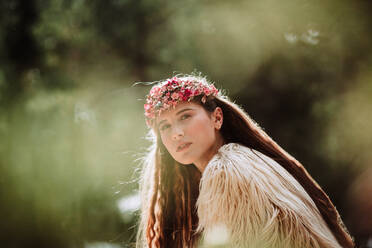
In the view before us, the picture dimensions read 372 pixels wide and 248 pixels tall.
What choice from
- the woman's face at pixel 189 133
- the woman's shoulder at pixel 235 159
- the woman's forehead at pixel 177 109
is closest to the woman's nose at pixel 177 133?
the woman's face at pixel 189 133

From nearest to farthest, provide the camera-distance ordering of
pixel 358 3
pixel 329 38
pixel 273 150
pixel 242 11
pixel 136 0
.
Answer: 1. pixel 273 150
2. pixel 358 3
3. pixel 329 38
4. pixel 242 11
5. pixel 136 0

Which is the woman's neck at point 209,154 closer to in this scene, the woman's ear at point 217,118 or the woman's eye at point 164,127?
the woman's ear at point 217,118

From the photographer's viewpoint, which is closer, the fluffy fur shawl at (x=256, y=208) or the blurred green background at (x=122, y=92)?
the fluffy fur shawl at (x=256, y=208)

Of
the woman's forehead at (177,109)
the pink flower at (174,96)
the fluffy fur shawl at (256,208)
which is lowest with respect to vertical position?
the fluffy fur shawl at (256,208)

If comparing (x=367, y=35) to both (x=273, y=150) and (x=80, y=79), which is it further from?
(x=80, y=79)

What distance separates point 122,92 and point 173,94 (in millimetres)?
1930

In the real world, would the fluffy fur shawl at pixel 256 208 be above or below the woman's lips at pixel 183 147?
below

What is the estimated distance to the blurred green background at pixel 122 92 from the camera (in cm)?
350

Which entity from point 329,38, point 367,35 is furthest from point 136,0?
point 367,35

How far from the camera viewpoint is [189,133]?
2018 millimetres

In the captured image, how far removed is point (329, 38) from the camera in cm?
332

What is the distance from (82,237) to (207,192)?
2.46 m

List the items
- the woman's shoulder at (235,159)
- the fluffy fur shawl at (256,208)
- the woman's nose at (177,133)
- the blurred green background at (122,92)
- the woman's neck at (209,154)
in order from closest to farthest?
the fluffy fur shawl at (256,208) < the woman's shoulder at (235,159) < the woman's nose at (177,133) < the woman's neck at (209,154) < the blurred green background at (122,92)

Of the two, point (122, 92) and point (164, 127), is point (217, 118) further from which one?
point (122, 92)
